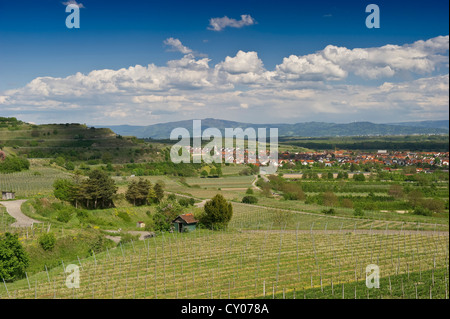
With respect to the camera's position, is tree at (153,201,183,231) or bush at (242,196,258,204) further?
bush at (242,196,258,204)

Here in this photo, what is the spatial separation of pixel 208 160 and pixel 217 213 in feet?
190

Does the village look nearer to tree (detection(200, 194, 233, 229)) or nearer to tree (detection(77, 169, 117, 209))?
tree (detection(77, 169, 117, 209))

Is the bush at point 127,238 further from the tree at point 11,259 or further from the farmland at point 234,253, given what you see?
the tree at point 11,259

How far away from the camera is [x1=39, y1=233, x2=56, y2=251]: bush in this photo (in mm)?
19500

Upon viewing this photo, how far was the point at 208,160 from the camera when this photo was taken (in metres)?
84.4

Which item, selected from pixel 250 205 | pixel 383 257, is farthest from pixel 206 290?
pixel 250 205

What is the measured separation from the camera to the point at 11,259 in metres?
16.4

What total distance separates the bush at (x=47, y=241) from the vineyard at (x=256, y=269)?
5.34 ft

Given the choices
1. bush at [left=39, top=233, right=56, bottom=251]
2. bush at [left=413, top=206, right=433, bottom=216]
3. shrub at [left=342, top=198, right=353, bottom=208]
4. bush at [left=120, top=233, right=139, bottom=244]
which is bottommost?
shrub at [left=342, top=198, right=353, bottom=208]

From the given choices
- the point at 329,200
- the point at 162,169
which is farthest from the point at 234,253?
the point at 162,169

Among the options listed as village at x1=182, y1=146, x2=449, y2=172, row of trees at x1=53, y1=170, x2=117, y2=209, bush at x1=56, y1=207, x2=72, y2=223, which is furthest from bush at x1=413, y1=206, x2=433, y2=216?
village at x1=182, y1=146, x2=449, y2=172

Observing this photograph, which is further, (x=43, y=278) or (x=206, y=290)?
(x=43, y=278)

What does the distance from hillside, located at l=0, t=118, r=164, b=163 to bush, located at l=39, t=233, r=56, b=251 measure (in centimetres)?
4895
